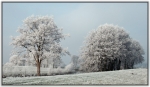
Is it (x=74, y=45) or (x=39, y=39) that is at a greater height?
(x=39, y=39)

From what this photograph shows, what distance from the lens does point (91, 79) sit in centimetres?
1362

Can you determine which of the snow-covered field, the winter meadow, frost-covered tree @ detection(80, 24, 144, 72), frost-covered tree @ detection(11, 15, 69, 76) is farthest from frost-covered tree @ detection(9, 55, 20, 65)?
frost-covered tree @ detection(80, 24, 144, 72)

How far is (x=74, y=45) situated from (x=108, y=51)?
5.00 ft

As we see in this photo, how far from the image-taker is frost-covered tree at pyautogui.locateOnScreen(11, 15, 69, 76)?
45.6 ft

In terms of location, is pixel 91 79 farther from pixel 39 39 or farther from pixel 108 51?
pixel 39 39

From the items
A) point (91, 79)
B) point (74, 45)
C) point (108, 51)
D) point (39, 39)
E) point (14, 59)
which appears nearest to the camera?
point (91, 79)

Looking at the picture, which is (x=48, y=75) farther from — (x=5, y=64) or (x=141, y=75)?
(x=141, y=75)

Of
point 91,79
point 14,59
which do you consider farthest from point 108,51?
point 14,59

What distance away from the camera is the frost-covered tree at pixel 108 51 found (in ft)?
46.5

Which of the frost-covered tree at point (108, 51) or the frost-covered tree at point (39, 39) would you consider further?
the frost-covered tree at point (108, 51)

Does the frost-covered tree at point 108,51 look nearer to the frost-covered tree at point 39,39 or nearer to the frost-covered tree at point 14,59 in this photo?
the frost-covered tree at point 39,39

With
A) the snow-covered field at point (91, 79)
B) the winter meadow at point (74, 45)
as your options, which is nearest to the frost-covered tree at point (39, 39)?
the winter meadow at point (74, 45)

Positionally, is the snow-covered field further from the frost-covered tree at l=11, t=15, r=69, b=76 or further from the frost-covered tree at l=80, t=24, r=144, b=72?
the frost-covered tree at l=11, t=15, r=69, b=76

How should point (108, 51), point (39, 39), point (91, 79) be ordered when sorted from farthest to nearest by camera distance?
point (108, 51) → point (39, 39) → point (91, 79)
